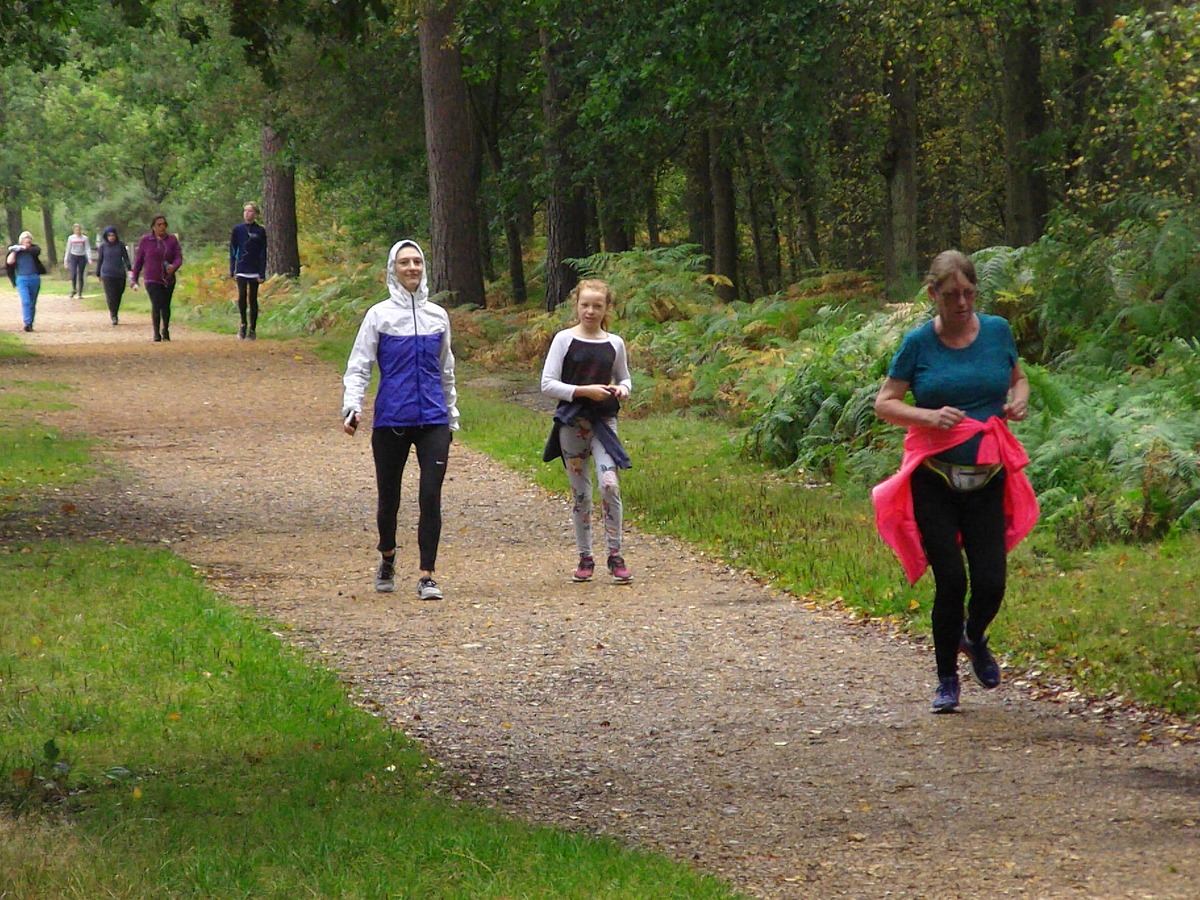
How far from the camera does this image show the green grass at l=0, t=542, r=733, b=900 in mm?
4613

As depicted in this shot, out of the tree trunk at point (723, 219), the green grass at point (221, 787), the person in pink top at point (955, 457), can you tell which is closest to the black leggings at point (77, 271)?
the tree trunk at point (723, 219)

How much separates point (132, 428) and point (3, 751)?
11.8 meters

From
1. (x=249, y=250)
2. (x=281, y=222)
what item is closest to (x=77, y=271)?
(x=281, y=222)

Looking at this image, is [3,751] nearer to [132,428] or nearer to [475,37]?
[132,428]

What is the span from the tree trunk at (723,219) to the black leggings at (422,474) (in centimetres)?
1720

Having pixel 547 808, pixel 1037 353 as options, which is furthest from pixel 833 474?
pixel 547 808

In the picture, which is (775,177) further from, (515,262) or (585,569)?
(585,569)

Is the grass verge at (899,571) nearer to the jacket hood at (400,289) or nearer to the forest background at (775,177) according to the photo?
the forest background at (775,177)

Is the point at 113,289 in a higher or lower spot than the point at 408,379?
higher

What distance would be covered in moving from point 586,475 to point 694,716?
297 centimetres

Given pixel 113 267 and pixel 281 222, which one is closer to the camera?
pixel 113 267

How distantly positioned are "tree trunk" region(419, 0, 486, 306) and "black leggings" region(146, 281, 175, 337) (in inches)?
174

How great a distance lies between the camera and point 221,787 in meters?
5.68

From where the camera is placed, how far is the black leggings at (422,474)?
921 cm
